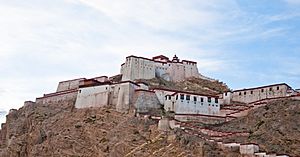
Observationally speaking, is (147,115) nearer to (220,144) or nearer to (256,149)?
(220,144)

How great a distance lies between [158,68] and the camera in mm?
85062

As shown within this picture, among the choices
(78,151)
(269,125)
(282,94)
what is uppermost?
(282,94)

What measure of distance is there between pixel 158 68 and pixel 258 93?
18876 millimetres

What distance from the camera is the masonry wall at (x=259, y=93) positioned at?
234 ft

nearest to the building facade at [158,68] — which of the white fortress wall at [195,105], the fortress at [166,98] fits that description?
the fortress at [166,98]

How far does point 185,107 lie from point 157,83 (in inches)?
551

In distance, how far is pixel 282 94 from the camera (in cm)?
7088

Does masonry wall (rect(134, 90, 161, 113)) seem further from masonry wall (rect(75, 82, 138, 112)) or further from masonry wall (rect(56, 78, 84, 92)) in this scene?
masonry wall (rect(56, 78, 84, 92))

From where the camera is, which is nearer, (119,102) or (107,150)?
(107,150)

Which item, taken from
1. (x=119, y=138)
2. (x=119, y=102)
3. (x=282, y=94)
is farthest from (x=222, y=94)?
(x=119, y=138)

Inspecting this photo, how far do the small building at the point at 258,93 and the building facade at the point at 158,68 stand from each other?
12.3 m

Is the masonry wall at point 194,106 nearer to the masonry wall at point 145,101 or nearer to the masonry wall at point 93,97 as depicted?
the masonry wall at point 145,101

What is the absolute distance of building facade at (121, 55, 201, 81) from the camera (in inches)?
3219

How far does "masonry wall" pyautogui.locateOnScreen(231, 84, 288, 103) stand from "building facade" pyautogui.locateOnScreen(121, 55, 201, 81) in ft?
42.6
